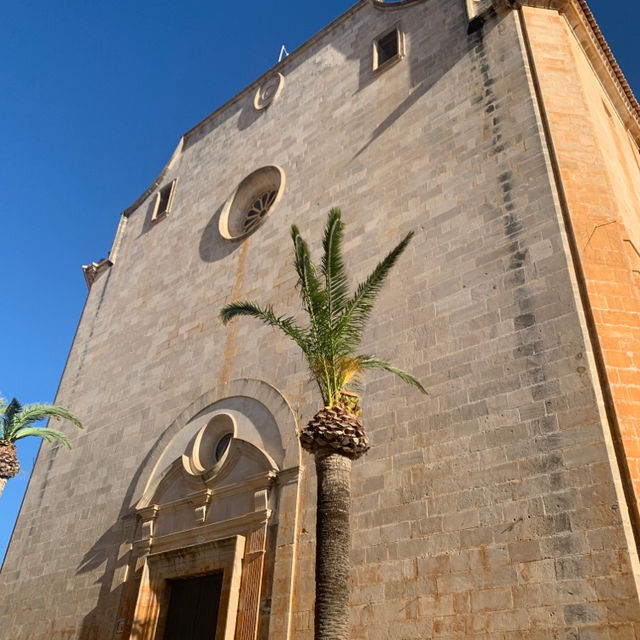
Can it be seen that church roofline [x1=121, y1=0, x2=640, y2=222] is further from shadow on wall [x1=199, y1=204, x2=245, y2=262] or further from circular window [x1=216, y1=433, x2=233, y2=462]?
circular window [x1=216, y1=433, x2=233, y2=462]

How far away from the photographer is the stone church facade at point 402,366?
7469 mm

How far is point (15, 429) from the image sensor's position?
13.8m

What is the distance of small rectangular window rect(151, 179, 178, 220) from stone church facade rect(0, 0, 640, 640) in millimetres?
766

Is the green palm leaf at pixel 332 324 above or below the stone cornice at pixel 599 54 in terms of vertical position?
below

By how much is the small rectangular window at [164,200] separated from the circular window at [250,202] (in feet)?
9.67

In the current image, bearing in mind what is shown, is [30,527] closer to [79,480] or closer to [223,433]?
[79,480]

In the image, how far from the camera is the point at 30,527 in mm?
14508

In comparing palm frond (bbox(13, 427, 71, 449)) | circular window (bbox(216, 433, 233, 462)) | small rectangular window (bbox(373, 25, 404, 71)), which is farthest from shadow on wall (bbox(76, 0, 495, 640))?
palm frond (bbox(13, 427, 71, 449))

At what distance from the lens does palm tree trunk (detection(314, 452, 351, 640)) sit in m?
6.55

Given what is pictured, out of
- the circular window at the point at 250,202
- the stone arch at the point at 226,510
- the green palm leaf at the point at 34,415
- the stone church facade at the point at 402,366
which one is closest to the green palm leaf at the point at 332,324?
the stone church facade at the point at 402,366

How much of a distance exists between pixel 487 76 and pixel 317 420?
7.19 metres

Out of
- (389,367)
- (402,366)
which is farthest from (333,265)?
(402,366)

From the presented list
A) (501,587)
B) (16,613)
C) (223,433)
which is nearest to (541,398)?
(501,587)

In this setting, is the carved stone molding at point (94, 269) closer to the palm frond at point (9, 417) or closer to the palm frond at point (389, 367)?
the palm frond at point (9, 417)
